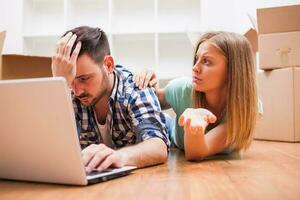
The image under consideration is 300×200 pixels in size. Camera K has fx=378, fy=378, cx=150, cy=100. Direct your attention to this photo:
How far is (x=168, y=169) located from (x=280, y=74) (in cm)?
120

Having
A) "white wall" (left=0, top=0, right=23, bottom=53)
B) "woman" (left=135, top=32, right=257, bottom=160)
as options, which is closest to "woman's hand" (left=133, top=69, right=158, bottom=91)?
"woman" (left=135, top=32, right=257, bottom=160)

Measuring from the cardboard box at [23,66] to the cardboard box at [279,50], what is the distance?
3.63 ft

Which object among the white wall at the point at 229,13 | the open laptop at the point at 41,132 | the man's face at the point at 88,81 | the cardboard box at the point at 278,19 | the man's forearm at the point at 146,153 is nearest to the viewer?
the open laptop at the point at 41,132

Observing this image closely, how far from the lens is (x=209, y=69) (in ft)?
4.19

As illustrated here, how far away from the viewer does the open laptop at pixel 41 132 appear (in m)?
0.71

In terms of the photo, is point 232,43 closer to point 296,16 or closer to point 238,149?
point 238,149

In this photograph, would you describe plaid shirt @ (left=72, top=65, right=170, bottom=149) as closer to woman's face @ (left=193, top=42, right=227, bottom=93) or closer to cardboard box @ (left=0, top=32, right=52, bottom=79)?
woman's face @ (left=193, top=42, right=227, bottom=93)

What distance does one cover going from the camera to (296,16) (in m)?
1.93

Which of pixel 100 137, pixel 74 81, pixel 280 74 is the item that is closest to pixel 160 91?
pixel 100 137

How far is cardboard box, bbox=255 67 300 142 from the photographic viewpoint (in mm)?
1946

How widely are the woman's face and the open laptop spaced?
0.57 meters

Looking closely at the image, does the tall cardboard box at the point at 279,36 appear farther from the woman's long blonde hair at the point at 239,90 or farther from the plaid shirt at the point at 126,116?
the plaid shirt at the point at 126,116

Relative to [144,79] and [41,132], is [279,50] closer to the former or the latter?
[144,79]

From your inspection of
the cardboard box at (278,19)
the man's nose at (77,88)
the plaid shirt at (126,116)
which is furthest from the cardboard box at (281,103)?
the man's nose at (77,88)
